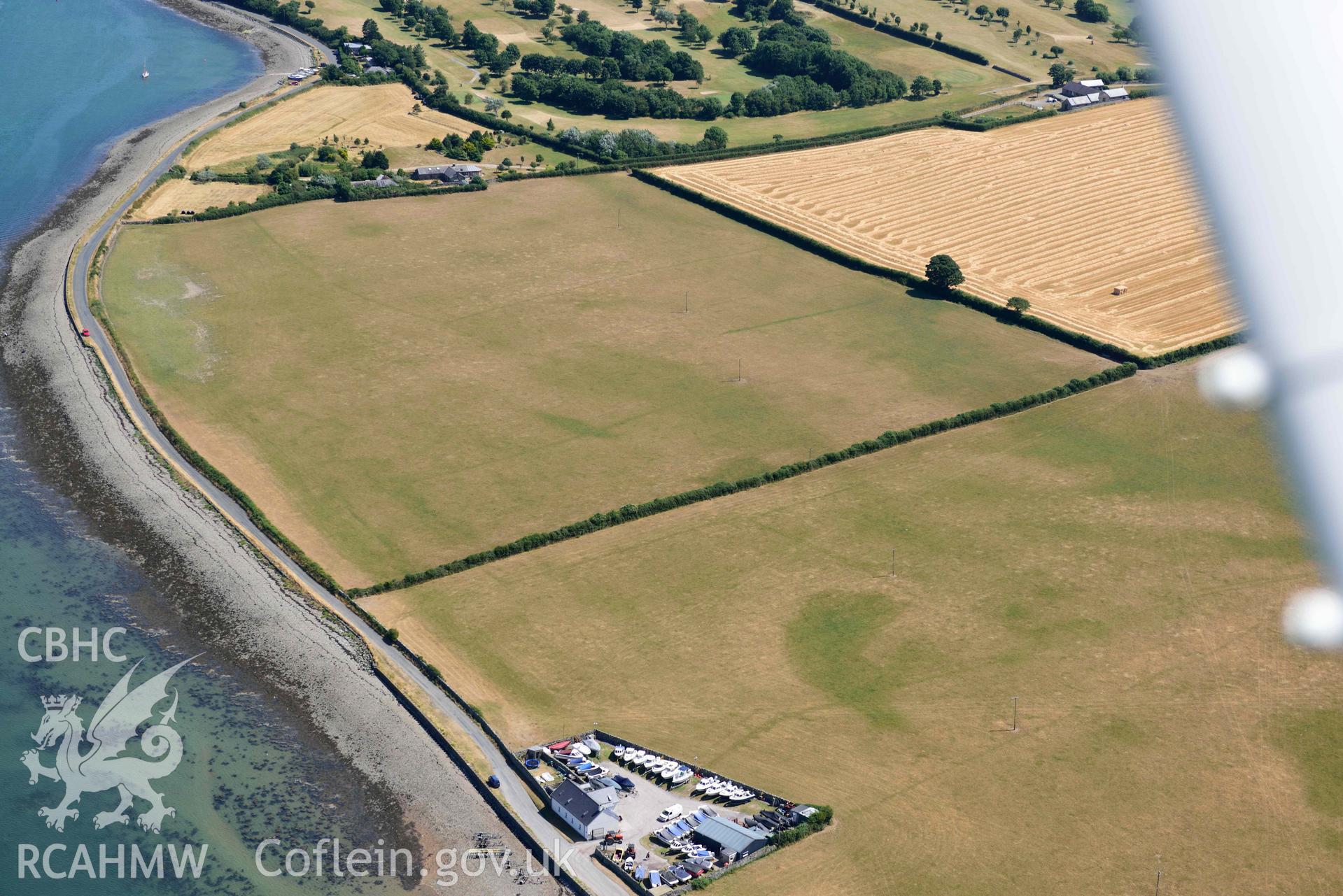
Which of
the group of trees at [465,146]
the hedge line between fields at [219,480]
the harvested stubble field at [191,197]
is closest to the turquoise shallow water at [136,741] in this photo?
the hedge line between fields at [219,480]

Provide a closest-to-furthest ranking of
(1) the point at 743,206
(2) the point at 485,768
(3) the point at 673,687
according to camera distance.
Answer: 1. (2) the point at 485,768
2. (3) the point at 673,687
3. (1) the point at 743,206

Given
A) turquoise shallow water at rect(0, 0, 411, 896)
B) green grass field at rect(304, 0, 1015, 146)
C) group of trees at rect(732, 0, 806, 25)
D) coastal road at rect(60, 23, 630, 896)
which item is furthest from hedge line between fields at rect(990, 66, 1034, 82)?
turquoise shallow water at rect(0, 0, 411, 896)

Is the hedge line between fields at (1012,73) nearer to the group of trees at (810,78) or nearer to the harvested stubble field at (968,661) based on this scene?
the group of trees at (810,78)

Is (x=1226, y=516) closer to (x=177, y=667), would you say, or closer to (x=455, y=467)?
(x=455, y=467)

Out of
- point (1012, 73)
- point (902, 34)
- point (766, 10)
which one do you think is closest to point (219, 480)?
point (1012, 73)

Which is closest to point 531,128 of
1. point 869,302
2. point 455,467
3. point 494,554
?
point 869,302

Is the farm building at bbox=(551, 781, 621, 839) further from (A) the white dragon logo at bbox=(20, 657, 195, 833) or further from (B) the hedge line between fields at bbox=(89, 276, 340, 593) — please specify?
(B) the hedge line between fields at bbox=(89, 276, 340, 593)
